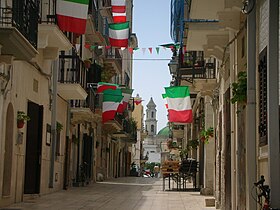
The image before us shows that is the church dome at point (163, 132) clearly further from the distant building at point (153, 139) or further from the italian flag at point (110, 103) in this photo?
the italian flag at point (110, 103)

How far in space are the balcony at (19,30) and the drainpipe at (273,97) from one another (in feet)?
16.6

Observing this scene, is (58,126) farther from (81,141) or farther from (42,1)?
(81,141)

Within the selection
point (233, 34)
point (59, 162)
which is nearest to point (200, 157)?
point (59, 162)

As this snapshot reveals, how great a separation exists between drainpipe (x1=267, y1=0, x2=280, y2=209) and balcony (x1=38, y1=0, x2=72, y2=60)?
1002 cm

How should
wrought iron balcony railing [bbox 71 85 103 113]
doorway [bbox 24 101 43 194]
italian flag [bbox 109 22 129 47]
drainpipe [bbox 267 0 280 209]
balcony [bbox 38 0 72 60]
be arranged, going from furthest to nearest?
wrought iron balcony railing [bbox 71 85 103 113] < italian flag [bbox 109 22 129 47] < doorway [bbox 24 101 43 194] < balcony [bbox 38 0 72 60] < drainpipe [bbox 267 0 280 209]

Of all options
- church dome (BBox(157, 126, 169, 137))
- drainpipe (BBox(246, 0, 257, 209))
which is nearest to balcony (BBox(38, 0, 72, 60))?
drainpipe (BBox(246, 0, 257, 209))

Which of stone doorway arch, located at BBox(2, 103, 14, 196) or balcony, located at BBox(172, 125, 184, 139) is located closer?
stone doorway arch, located at BBox(2, 103, 14, 196)

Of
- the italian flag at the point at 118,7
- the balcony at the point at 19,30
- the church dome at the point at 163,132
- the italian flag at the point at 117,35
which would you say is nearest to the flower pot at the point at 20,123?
the balcony at the point at 19,30

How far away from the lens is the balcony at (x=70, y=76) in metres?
22.8

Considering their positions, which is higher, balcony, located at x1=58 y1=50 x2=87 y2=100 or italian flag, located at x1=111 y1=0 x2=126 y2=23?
italian flag, located at x1=111 y1=0 x2=126 y2=23

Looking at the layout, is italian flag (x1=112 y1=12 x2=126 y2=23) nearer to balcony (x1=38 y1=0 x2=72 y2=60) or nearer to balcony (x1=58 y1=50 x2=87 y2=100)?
balcony (x1=58 y1=50 x2=87 y2=100)

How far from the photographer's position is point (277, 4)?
8039 millimetres

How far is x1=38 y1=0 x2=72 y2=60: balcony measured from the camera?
17062mm

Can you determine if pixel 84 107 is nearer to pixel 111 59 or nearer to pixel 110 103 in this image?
pixel 110 103
